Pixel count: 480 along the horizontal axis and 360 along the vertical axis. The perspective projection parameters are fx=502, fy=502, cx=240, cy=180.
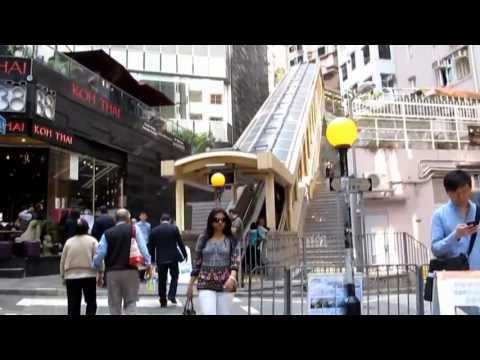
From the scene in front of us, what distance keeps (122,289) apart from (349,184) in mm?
3161

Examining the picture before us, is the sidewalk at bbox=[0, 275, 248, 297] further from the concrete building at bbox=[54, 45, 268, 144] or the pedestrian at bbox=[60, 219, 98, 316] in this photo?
the concrete building at bbox=[54, 45, 268, 144]

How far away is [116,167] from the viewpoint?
68.8ft

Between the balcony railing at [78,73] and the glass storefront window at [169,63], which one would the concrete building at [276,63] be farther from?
the balcony railing at [78,73]

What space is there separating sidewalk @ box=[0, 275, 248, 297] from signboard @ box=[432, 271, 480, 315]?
711cm

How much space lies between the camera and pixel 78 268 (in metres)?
6.62

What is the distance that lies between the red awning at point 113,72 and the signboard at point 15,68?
5.24 m

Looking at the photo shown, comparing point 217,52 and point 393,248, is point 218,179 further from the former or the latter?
point 217,52

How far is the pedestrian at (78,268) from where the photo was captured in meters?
6.61

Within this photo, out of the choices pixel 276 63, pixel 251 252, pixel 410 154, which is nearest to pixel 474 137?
pixel 410 154

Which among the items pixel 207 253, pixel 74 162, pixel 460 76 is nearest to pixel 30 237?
pixel 74 162

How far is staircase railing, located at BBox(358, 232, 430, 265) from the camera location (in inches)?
477

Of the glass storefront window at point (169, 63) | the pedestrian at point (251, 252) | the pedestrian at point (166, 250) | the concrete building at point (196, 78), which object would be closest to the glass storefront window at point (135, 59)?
the concrete building at point (196, 78)
